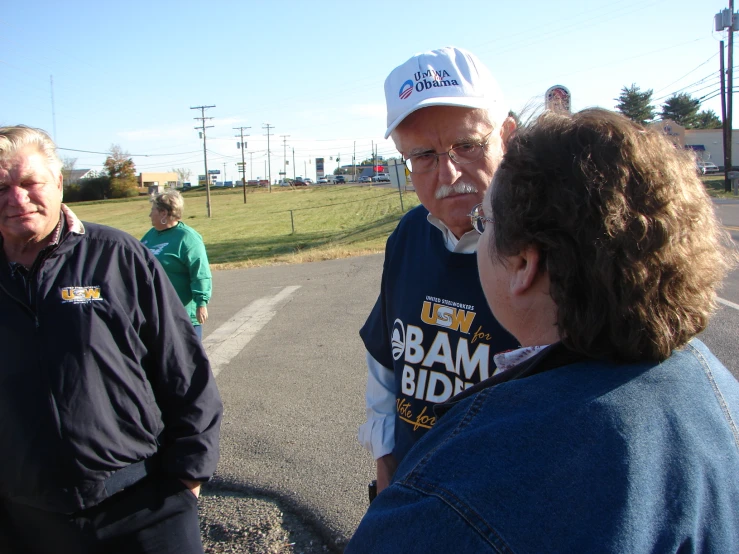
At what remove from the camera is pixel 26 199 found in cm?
230

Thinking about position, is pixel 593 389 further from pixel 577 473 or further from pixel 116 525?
pixel 116 525

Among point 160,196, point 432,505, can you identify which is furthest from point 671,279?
point 160,196

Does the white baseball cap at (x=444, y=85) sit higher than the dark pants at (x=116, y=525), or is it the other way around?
the white baseball cap at (x=444, y=85)

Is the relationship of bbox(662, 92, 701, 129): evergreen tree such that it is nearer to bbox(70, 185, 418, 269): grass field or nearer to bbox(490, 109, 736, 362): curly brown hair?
bbox(70, 185, 418, 269): grass field

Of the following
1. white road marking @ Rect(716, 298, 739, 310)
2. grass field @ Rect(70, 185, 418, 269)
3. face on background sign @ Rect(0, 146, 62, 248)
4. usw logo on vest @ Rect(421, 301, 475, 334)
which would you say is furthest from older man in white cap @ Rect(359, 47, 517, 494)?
grass field @ Rect(70, 185, 418, 269)

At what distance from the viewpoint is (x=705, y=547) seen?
875mm

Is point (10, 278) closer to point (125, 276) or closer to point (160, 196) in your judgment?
point (125, 276)

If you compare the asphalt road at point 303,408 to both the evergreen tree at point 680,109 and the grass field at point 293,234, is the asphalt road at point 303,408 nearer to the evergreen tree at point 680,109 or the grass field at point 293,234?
the grass field at point 293,234

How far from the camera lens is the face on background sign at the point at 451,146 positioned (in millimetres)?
1880

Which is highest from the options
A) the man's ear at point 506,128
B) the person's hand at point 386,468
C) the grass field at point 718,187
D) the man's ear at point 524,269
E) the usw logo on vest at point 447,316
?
the grass field at point 718,187

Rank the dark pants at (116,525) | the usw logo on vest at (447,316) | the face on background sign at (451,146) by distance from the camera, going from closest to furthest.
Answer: the usw logo on vest at (447,316) → the face on background sign at (451,146) → the dark pants at (116,525)

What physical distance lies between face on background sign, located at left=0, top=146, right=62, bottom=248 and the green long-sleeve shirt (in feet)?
11.7

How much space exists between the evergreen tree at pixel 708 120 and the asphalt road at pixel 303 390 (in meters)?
85.1

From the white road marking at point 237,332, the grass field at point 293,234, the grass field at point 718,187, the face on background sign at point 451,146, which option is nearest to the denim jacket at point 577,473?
the face on background sign at point 451,146
